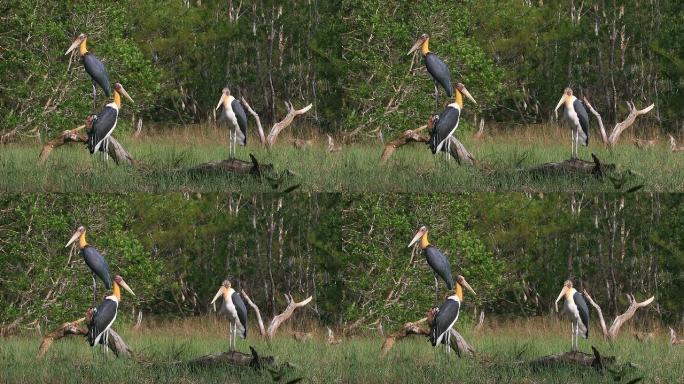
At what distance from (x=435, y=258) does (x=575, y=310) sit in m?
1.79

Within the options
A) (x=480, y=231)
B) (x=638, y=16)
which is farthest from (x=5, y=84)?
(x=638, y=16)

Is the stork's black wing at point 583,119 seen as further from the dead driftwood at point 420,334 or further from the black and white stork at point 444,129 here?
the dead driftwood at point 420,334

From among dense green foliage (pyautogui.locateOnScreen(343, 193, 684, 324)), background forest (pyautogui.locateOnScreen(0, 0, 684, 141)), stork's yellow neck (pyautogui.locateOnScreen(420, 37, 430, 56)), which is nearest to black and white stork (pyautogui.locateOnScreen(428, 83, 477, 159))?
dense green foliage (pyautogui.locateOnScreen(343, 193, 684, 324))

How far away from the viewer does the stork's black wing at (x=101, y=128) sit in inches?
769

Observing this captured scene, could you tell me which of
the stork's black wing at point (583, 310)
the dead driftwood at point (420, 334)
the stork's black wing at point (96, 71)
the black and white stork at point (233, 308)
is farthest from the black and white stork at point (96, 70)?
the stork's black wing at point (583, 310)

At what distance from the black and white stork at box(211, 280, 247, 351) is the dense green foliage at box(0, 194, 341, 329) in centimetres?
90

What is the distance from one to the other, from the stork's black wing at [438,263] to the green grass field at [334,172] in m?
0.77

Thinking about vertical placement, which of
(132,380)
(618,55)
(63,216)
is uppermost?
(618,55)

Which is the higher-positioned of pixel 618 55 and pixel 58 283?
pixel 618 55

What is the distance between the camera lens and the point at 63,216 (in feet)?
66.3

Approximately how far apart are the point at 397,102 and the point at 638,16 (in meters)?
4.99

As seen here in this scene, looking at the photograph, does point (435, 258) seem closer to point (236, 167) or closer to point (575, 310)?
point (575, 310)

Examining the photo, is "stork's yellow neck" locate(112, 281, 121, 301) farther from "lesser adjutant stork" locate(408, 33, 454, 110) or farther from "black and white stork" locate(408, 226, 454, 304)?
"lesser adjutant stork" locate(408, 33, 454, 110)

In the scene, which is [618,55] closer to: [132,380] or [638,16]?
[638,16]
